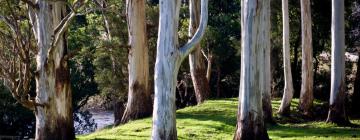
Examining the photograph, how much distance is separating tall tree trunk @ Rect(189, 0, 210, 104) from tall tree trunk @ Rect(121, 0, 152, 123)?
3746 millimetres

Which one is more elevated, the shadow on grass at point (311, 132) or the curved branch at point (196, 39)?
the curved branch at point (196, 39)

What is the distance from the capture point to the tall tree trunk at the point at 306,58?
20016 millimetres

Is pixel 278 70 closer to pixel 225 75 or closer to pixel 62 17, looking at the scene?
pixel 225 75

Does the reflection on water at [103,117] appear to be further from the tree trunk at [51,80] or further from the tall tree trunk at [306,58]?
the tree trunk at [51,80]

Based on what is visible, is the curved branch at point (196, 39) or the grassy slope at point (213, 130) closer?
the curved branch at point (196, 39)

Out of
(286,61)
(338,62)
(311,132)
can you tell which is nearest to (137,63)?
(286,61)

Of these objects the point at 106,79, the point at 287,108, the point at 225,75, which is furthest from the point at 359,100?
the point at 106,79

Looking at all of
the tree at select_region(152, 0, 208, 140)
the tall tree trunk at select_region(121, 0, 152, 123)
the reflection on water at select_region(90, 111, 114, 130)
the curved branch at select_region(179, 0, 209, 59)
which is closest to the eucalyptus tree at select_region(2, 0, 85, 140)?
the tree at select_region(152, 0, 208, 140)

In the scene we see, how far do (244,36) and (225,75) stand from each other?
19.6 metres

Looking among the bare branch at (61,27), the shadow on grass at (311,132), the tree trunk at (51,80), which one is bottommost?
the shadow on grass at (311,132)

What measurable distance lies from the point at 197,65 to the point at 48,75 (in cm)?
1052

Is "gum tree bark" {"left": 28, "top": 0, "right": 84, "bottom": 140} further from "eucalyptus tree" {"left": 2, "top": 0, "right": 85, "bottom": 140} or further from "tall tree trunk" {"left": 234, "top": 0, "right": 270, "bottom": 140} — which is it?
"tall tree trunk" {"left": 234, "top": 0, "right": 270, "bottom": 140}

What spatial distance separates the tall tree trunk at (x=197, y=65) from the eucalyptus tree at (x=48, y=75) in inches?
362

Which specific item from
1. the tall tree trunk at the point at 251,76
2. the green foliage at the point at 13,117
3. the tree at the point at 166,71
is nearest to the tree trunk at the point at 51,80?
the tree at the point at 166,71
